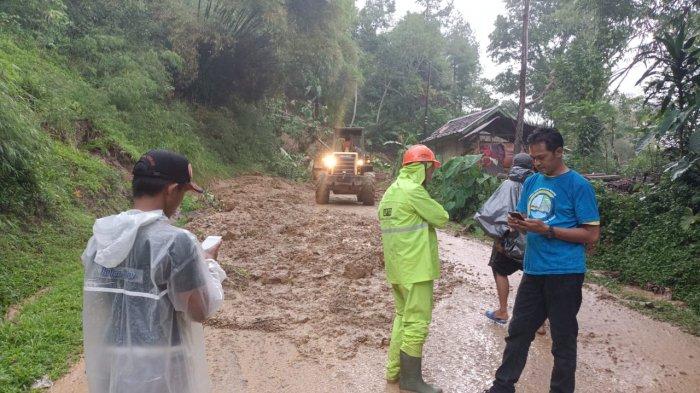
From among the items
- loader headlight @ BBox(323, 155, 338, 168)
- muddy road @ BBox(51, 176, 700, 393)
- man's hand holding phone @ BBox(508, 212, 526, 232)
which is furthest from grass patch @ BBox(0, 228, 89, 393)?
loader headlight @ BBox(323, 155, 338, 168)

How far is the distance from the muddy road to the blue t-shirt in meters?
1.20

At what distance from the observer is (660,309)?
573cm

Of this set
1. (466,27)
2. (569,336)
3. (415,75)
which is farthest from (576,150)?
(466,27)

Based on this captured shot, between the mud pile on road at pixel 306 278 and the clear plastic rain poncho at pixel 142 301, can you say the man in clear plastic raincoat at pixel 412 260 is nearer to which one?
the mud pile on road at pixel 306 278

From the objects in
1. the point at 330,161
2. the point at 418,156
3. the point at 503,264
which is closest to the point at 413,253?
the point at 418,156

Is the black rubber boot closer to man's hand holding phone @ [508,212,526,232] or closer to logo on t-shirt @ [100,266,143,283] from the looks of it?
man's hand holding phone @ [508,212,526,232]

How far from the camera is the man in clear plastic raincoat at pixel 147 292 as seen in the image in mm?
1646

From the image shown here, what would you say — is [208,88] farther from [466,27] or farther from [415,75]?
[466,27]

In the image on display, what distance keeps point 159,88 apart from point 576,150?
15.1 metres

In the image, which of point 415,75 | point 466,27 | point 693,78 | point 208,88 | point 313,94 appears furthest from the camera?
point 466,27

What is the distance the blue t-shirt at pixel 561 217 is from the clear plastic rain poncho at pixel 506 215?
115cm

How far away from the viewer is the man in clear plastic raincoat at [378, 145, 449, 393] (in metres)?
3.25

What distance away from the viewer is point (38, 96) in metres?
8.70

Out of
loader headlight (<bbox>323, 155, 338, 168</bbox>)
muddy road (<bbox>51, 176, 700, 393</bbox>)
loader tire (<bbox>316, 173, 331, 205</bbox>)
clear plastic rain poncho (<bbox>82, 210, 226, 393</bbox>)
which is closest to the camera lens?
clear plastic rain poncho (<bbox>82, 210, 226, 393</bbox>)
